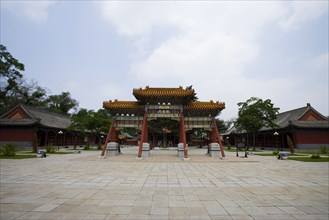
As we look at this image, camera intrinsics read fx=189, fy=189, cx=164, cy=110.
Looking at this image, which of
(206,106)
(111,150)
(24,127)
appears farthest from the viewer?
(24,127)

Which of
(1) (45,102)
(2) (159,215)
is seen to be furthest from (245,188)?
(1) (45,102)

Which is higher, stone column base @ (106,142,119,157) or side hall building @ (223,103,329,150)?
side hall building @ (223,103,329,150)

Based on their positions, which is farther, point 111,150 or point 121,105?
point 111,150

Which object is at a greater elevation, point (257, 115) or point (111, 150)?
point (257, 115)

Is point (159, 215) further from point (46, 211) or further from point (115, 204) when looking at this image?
point (46, 211)

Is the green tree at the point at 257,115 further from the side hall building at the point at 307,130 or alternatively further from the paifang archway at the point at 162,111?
the paifang archway at the point at 162,111

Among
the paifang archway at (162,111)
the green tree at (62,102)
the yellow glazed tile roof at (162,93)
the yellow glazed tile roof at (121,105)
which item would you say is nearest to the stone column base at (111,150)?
the paifang archway at (162,111)

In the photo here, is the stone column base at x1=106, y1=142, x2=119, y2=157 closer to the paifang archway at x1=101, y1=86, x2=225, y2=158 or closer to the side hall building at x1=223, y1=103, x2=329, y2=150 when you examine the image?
the paifang archway at x1=101, y1=86, x2=225, y2=158

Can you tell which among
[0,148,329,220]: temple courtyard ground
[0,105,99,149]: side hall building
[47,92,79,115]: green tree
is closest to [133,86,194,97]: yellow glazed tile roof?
[0,148,329,220]: temple courtyard ground

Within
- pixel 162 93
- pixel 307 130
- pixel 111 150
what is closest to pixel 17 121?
pixel 111 150

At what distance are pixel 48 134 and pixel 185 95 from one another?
28.6m

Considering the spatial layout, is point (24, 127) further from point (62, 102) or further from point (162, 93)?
point (62, 102)

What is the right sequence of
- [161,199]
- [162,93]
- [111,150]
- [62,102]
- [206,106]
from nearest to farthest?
[161,199] < [162,93] < [206,106] < [111,150] < [62,102]

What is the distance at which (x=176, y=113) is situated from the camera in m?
19.3
